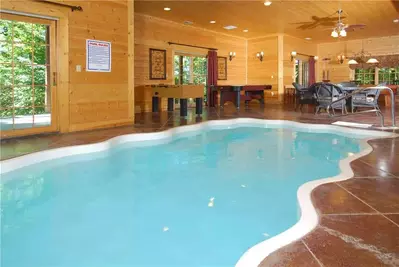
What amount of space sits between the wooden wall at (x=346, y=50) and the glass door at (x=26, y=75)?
12.6 metres

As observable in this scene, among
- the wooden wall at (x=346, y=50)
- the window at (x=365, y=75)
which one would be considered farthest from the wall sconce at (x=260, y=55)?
the window at (x=365, y=75)

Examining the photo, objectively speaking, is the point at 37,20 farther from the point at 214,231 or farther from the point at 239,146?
the point at 214,231

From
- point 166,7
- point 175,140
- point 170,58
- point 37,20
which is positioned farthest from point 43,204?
point 170,58

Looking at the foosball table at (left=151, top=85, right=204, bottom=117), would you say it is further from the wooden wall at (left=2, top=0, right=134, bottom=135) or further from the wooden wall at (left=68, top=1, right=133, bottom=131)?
the wooden wall at (left=68, top=1, right=133, bottom=131)

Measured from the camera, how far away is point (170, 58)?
1042 cm

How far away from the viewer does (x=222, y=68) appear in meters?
12.5

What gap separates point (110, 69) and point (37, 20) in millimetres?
1537

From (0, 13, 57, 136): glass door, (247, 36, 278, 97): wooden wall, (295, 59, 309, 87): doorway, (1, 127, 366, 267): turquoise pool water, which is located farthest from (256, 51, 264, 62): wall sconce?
(0, 13, 57, 136): glass door

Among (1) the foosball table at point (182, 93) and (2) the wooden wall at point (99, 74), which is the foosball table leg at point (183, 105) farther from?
(2) the wooden wall at point (99, 74)

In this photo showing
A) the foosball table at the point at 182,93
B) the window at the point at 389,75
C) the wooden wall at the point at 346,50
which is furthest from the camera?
the window at the point at 389,75

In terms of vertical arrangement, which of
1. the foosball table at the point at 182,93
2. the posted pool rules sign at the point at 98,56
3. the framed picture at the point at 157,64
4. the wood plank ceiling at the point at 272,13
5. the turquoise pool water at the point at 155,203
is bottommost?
the turquoise pool water at the point at 155,203

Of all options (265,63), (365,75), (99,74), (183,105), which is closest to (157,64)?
(183,105)

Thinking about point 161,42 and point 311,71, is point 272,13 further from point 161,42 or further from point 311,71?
point 311,71

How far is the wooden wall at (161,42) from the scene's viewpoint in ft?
31.0
